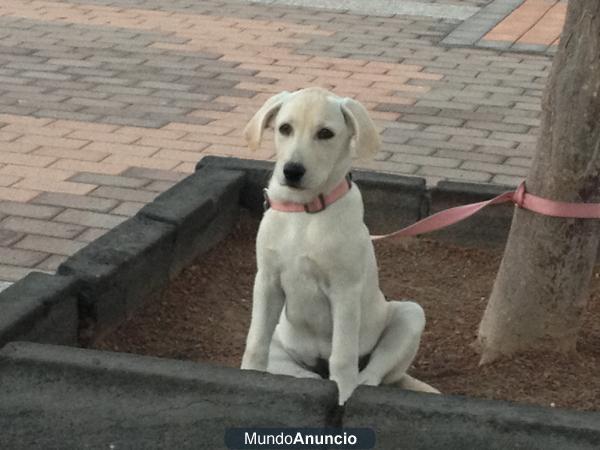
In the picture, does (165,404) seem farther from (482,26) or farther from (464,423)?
(482,26)

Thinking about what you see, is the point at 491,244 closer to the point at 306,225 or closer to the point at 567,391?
the point at 567,391

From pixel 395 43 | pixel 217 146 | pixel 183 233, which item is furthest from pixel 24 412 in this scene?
pixel 395 43

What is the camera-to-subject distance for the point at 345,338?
13.0 feet

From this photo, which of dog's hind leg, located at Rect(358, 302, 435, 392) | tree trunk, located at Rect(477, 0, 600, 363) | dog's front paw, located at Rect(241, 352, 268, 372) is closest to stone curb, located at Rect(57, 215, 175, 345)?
dog's front paw, located at Rect(241, 352, 268, 372)

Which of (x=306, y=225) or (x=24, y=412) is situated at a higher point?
(x=306, y=225)

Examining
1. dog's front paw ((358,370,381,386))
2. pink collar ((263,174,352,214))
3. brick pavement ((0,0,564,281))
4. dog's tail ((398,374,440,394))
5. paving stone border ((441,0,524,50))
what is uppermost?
pink collar ((263,174,352,214))

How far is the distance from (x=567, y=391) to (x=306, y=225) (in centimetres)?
116

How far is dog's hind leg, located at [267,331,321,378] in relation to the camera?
168 inches

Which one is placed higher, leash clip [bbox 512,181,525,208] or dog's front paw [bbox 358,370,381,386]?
leash clip [bbox 512,181,525,208]

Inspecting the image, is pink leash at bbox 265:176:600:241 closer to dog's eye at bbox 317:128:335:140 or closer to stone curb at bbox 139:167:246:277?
dog's eye at bbox 317:128:335:140

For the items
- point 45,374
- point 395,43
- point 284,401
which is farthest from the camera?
point 395,43

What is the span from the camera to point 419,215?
5.92 meters

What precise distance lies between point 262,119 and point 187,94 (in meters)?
5.26

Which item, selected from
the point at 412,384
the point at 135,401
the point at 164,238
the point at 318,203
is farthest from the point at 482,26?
the point at 135,401
